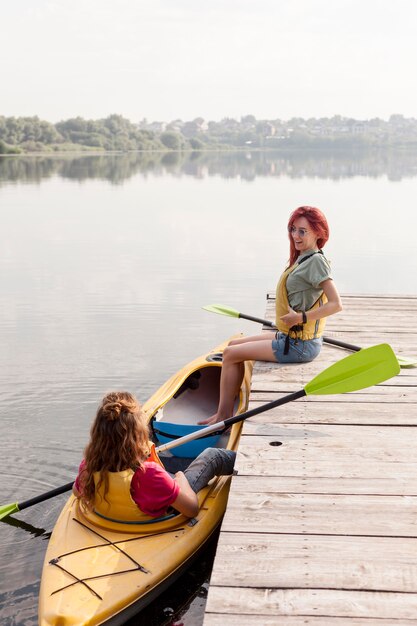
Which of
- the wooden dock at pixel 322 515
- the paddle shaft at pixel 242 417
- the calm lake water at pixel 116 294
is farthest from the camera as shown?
the calm lake water at pixel 116 294

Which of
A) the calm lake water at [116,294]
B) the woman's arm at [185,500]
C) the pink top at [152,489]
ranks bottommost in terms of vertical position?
the calm lake water at [116,294]

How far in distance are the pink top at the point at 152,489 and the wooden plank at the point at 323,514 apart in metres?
0.31

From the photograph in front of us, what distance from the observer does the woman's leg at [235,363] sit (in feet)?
16.5

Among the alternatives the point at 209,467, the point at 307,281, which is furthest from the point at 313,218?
the point at 209,467

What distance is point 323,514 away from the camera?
3.28 metres

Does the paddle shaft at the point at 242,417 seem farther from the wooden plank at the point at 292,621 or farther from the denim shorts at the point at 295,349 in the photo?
the wooden plank at the point at 292,621

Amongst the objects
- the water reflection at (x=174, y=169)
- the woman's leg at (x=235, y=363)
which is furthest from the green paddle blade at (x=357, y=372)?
the water reflection at (x=174, y=169)

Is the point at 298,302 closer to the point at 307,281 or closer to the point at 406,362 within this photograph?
the point at 307,281

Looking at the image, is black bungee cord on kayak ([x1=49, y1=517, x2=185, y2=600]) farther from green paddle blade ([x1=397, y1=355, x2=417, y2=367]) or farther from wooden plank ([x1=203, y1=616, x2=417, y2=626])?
green paddle blade ([x1=397, y1=355, x2=417, y2=367])

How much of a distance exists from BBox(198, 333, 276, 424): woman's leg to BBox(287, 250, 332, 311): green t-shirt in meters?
0.37

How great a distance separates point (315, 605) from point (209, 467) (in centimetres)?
145

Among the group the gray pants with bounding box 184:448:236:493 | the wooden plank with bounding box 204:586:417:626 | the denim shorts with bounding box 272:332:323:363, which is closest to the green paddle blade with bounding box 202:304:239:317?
the denim shorts with bounding box 272:332:323:363

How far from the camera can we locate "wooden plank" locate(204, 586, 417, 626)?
2596 mm

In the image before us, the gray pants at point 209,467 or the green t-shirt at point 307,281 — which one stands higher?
the green t-shirt at point 307,281
